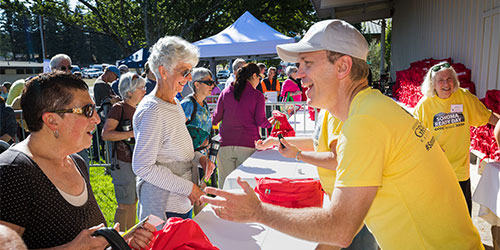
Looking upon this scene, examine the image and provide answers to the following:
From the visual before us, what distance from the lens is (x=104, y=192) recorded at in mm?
5902

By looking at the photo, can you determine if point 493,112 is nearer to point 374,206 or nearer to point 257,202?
point 374,206

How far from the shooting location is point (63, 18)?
2166 centimetres

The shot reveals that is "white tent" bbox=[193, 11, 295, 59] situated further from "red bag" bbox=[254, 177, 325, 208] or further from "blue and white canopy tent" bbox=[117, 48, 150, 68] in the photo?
"red bag" bbox=[254, 177, 325, 208]

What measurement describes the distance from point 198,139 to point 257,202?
69.7 inches

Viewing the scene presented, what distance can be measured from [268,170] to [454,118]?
1.95 meters

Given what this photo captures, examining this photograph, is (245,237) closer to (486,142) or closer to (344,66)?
(344,66)

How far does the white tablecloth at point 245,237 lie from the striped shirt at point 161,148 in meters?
0.27

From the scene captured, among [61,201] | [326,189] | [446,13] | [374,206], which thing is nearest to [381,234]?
[374,206]

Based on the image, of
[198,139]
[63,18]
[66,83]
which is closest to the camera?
[66,83]

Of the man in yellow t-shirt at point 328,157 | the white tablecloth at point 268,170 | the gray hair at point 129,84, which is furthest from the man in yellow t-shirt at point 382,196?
the gray hair at point 129,84

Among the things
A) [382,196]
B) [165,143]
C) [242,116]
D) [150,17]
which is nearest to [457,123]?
[242,116]

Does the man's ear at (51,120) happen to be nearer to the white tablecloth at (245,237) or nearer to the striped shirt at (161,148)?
the striped shirt at (161,148)

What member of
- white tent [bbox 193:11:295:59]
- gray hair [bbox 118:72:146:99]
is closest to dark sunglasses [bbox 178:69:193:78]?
gray hair [bbox 118:72:146:99]

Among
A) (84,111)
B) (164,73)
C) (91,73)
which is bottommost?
(84,111)
